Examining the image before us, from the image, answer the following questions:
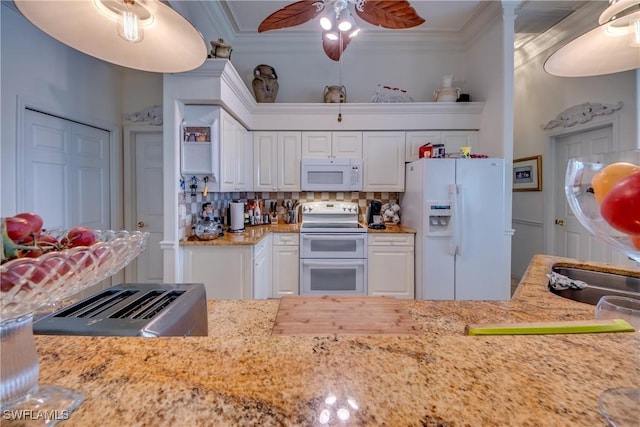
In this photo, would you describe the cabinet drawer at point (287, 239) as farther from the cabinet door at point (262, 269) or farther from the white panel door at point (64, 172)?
the white panel door at point (64, 172)

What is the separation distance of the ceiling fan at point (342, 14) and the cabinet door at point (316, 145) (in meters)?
1.63

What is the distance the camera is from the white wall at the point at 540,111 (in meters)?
2.70

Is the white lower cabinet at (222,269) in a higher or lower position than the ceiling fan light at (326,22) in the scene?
lower

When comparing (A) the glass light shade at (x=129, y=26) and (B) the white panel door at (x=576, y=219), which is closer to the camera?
(A) the glass light shade at (x=129, y=26)


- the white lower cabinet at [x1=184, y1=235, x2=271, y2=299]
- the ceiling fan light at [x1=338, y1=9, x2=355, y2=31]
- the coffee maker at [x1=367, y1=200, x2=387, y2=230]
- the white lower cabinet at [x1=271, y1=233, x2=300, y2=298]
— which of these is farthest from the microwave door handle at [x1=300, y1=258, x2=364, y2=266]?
the ceiling fan light at [x1=338, y1=9, x2=355, y2=31]

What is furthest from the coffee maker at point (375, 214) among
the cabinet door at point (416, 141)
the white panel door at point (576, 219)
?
the white panel door at point (576, 219)

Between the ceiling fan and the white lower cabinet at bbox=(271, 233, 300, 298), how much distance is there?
6.41 ft

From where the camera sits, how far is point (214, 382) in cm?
45

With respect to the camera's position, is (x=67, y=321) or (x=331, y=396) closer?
(x=331, y=396)

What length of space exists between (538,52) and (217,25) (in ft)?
13.5

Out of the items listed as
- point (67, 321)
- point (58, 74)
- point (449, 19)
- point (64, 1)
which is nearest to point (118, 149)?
point (58, 74)

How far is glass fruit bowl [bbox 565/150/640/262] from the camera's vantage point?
0.45 m

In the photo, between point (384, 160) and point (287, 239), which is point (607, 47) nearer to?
point (384, 160)

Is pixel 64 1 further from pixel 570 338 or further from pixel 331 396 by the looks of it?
pixel 570 338
